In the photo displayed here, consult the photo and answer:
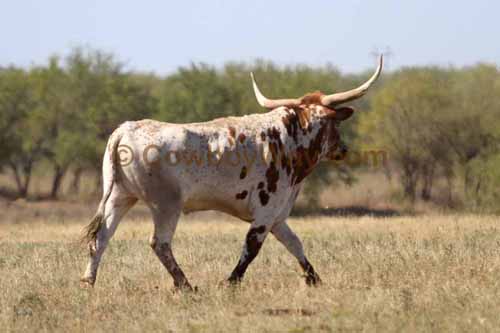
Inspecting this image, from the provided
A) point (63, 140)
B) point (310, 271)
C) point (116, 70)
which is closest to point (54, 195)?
point (63, 140)

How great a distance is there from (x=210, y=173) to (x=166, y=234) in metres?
0.76

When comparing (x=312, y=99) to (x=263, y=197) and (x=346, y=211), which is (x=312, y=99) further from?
(x=346, y=211)

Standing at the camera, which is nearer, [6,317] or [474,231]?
[6,317]

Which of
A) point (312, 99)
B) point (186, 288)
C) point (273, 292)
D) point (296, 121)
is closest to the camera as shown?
point (273, 292)

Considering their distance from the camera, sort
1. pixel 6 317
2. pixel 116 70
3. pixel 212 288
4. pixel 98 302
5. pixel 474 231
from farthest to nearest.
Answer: pixel 116 70, pixel 474 231, pixel 212 288, pixel 98 302, pixel 6 317

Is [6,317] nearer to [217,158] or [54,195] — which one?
[217,158]

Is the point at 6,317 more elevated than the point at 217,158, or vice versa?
the point at 217,158

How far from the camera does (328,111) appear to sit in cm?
1172

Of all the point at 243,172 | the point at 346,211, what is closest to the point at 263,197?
the point at 243,172

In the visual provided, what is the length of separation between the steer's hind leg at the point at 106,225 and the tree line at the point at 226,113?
34.6 meters

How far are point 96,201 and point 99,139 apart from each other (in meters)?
3.82

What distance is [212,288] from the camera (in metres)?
10.4

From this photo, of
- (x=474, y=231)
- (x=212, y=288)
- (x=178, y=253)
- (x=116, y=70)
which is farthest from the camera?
(x=116, y=70)

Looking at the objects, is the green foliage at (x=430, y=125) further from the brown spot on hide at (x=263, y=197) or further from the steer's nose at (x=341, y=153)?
the brown spot on hide at (x=263, y=197)
